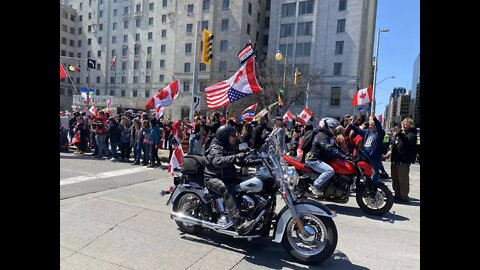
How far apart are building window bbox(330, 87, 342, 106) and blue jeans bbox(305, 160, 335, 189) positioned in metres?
39.8

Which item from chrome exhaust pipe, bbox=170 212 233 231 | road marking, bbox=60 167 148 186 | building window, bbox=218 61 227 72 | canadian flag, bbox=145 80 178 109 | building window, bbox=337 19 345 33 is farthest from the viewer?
building window, bbox=218 61 227 72

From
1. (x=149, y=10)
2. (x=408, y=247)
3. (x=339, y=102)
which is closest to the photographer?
(x=408, y=247)

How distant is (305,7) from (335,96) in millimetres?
14502

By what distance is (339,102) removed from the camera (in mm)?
43406

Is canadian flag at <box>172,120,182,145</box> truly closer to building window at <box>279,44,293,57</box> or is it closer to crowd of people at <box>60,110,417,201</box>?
crowd of people at <box>60,110,417,201</box>

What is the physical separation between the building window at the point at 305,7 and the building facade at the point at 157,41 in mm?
8250

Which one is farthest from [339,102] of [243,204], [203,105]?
[243,204]

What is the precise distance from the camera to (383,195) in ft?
20.1

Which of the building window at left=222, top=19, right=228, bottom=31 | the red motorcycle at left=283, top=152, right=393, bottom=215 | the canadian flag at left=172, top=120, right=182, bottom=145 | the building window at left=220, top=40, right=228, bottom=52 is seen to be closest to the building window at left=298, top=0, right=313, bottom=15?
the building window at left=222, top=19, right=228, bottom=31

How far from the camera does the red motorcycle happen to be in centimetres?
600
